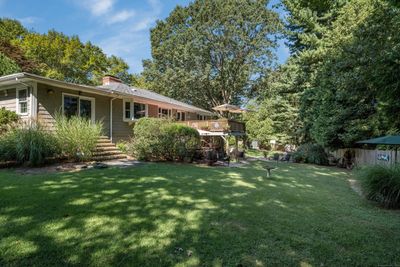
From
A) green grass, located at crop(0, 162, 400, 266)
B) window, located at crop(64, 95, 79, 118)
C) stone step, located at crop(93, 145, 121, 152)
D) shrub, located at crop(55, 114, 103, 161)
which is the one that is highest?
window, located at crop(64, 95, 79, 118)

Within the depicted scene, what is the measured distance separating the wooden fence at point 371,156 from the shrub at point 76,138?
1209 centimetres

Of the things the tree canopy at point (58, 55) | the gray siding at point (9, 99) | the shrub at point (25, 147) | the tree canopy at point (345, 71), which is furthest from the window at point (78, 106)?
the tree canopy at point (58, 55)

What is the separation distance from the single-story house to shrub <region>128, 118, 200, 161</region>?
2883 mm

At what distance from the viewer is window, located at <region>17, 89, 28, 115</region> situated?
11492 mm

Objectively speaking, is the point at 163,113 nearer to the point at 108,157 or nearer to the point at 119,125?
the point at 119,125

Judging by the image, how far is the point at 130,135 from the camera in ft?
52.0

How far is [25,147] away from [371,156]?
15.6 metres

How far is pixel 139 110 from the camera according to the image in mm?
17000

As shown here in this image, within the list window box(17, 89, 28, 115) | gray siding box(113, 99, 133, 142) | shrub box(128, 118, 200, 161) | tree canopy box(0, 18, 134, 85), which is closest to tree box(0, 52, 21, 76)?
tree canopy box(0, 18, 134, 85)

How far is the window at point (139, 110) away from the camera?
16.5 metres

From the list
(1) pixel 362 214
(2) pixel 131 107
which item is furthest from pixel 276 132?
(1) pixel 362 214

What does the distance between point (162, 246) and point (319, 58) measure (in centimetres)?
1897

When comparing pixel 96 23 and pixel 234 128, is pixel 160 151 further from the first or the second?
pixel 96 23

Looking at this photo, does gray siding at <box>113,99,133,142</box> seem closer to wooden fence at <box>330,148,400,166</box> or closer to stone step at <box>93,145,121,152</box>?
stone step at <box>93,145,121,152</box>
